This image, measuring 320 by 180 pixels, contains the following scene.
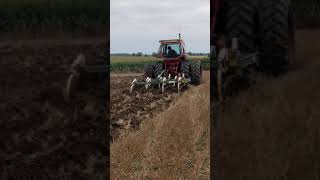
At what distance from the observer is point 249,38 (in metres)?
3.75

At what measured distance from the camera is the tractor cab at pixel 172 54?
12031 millimetres

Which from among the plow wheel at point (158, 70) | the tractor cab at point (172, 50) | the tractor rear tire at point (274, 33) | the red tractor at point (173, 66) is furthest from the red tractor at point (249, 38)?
the tractor cab at point (172, 50)

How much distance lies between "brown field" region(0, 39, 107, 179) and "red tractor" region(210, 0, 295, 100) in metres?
0.98

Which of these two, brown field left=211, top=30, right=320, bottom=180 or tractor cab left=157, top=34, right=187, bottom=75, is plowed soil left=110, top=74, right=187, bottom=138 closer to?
tractor cab left=157, top=34, right=187, bottom=75

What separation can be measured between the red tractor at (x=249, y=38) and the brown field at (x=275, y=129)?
5.2 inches

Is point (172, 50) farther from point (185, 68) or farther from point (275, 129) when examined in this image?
point (275, 129)

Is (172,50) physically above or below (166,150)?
above

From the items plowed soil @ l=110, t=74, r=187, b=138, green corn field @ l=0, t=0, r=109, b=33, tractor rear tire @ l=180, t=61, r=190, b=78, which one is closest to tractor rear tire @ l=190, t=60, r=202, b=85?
tractor rear tire @ l=180, t=61, r=190, b=78

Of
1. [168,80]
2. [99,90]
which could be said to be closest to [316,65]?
[99,90]

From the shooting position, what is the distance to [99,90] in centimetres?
354

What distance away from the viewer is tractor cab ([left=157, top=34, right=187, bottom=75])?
39.5 feet

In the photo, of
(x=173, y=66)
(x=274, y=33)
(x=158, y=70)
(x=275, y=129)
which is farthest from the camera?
(x=173, y=66)

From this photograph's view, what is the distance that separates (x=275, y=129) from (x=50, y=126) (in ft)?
6.10

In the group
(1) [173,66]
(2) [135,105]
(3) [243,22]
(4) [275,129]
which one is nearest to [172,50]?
(1) [173,66]
